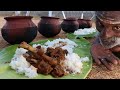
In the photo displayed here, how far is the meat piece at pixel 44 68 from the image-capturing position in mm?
2441

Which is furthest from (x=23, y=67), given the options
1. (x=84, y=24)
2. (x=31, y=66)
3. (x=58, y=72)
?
(x=84, y=24)

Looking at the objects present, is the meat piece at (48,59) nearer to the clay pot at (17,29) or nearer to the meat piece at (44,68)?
the meat piece at (44,68)

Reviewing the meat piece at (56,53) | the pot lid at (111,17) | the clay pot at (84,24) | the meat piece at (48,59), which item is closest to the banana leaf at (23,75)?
the meat piece at (48,59)

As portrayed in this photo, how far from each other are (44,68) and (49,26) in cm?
205

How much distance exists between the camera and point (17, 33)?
3713 mm

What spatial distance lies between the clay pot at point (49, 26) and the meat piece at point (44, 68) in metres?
1.97

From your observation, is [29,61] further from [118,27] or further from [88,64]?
[118,27]

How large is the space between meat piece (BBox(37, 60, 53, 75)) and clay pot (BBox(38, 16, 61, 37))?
1971 millimetres

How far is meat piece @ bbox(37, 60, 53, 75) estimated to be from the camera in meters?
2.44

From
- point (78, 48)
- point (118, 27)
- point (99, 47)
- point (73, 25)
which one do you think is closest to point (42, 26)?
point (73, 25)

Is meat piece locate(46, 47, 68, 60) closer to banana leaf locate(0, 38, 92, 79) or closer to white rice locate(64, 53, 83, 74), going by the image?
white rice locate(64, 53, 83, 74)

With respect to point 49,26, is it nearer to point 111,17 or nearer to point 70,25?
point 70,25

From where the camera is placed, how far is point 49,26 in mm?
4418

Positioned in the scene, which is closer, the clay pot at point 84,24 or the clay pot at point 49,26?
the clay pot at point 49,26
